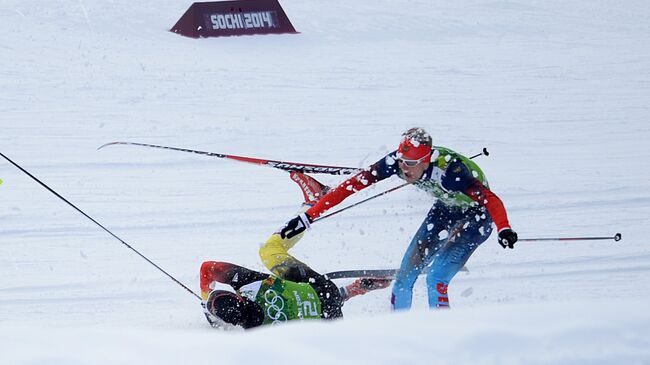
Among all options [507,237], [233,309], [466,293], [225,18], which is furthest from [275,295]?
[225,18]

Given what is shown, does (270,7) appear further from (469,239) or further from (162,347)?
(162,347)

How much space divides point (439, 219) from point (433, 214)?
0.07 m

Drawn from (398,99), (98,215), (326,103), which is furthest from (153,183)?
(398,99)

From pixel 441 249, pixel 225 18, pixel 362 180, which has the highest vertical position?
pixel 225 18

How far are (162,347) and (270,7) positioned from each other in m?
16.0

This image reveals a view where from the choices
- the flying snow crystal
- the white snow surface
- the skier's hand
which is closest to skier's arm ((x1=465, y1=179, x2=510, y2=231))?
the white snow surface

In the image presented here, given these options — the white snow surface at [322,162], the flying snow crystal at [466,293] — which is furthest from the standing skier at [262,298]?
the flying snow crystal at [466,293]

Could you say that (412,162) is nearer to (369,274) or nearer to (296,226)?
(296,226)

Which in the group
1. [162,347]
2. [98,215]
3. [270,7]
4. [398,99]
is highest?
[270,7]

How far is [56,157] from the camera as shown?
11328mm

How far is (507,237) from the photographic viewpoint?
580 centimetres

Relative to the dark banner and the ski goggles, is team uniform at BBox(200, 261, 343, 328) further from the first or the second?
the dark banner

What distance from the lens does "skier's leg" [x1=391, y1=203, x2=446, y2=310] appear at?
6.46 m

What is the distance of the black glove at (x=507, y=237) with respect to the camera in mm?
5773
